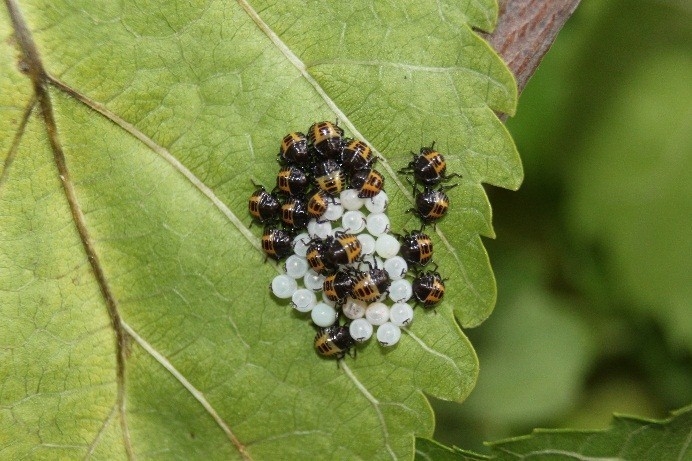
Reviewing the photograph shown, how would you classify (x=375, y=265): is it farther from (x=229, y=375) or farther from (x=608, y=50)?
(x=608, y=50)

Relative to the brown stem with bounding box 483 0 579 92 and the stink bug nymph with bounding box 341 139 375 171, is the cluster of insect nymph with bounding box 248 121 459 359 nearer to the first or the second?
the stink bug nymph with bounding box 341 139 375 171

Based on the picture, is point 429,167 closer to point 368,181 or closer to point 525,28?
point 368,181

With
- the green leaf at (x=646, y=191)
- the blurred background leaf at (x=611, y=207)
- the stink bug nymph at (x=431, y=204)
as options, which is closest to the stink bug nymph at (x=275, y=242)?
the stink bug nymph at (x=431, y=204)

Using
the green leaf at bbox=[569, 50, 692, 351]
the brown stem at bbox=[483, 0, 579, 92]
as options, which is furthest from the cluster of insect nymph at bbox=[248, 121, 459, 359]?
the green leaf at bbox=[569, 50, 692, 351]

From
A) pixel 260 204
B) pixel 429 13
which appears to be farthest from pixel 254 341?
pixel 429 13

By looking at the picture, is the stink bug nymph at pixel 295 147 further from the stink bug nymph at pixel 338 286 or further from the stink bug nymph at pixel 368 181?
the stink bug nymph at pixel 338 286

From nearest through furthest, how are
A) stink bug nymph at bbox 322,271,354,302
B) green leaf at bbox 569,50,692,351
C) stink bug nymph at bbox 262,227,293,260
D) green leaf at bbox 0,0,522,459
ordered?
green leaf at bbox 0,0,522,459 < stink bug nymph at bbox 262,227,293,260 < stink bug nymph at bbox 322,271,354,302 < green leaf at bbox 569,50,692,351

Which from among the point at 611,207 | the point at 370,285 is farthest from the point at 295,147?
the point at 611,207
